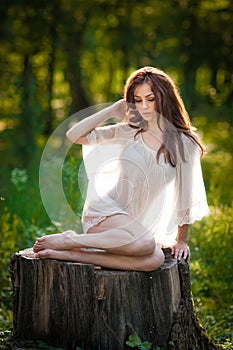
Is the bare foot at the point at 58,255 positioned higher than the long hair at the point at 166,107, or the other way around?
the long hair at the point at 166,107

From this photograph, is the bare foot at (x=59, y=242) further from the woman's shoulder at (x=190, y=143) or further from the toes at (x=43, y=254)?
the woman's shoulder at (x=190, y=143)

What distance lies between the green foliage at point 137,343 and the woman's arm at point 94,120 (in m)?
1.27

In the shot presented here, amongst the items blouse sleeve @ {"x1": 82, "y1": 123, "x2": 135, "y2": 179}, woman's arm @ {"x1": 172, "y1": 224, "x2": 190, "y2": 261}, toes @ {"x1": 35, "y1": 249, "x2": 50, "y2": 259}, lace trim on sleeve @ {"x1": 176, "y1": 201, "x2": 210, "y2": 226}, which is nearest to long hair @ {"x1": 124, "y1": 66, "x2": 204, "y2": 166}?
blouse sleeve @ {"x1": 82, "y1": 123, "x2": 135, "y2": 179}

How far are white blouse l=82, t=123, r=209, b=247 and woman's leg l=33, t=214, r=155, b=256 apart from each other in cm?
9

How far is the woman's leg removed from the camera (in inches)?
151

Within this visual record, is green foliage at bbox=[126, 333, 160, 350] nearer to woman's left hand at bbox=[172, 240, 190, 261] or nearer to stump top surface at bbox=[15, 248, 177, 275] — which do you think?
stump top surface at bbox=[15, 248, 177, 275]

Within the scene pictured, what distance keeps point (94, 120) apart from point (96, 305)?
115 cm

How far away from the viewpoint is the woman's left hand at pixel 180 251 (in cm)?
416

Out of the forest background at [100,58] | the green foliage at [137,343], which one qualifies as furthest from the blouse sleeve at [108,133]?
the forest background at [100,58]

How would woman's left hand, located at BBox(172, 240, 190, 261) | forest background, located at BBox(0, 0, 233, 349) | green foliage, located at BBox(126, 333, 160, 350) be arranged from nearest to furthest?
green foliage, located at BBox(126, 333, 160, 350) → woman's left hand, located at BBox(172, 240, 190, 261) → forest background, located at BBox(0, 0, 233, 349)

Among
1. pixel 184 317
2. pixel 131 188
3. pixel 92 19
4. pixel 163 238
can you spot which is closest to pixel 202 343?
pixel 184 317

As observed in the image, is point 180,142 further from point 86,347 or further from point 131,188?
point 86,347

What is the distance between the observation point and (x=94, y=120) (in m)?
4.17

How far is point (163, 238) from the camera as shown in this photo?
4316 millimetres
